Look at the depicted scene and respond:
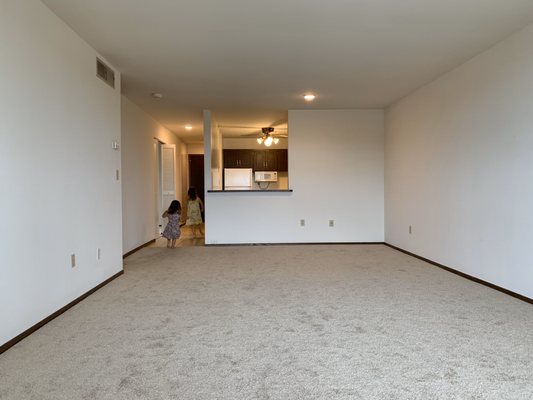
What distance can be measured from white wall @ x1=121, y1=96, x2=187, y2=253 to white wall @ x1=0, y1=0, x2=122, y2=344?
150 cm

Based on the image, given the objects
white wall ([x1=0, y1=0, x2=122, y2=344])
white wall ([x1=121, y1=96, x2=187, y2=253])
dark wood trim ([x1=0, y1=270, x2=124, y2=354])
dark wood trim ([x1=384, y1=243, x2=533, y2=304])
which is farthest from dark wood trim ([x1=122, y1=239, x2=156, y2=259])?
dark wood trim ([x1=384, y1=243, x2=533, y2=304])

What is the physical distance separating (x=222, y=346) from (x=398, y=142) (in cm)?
454

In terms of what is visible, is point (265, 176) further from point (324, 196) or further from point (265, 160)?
point (324, 196)

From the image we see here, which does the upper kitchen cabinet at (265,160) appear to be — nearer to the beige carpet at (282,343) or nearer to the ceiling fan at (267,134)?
the ceiling fan at (267,134)

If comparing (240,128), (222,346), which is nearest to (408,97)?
(240,128)

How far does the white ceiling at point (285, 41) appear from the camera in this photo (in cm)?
263

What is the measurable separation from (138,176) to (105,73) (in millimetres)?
2283

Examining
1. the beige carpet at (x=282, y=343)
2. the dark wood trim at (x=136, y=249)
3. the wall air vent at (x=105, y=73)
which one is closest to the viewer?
the beige carpet at (x=282, y=343)

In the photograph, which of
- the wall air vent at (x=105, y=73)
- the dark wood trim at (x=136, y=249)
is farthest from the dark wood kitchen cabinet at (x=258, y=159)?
the wall air vent at (x=105, y=73)

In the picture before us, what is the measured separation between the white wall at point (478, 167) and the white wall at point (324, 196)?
3.19 feet

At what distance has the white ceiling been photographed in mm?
2629

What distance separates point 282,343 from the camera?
82.7 inches

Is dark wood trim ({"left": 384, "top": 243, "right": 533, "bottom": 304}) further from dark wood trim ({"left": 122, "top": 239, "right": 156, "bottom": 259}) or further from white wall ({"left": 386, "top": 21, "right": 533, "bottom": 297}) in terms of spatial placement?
dark wood trim ({"left": 122, "top": 239, "right": 156, "bottom": 259})

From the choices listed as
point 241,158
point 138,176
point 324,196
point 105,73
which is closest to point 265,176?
point 241,158
